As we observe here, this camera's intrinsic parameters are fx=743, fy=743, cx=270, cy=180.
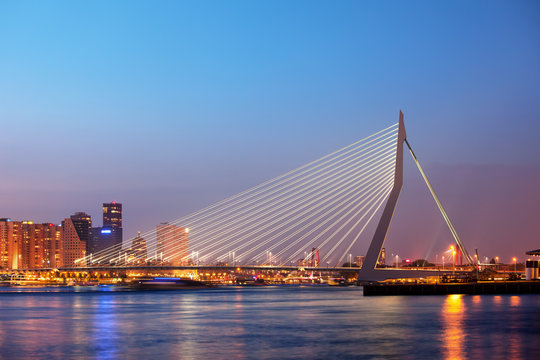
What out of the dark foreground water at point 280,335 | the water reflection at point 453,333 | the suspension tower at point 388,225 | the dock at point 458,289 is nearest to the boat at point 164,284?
the dock at point 458,289

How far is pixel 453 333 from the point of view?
29.0 metres

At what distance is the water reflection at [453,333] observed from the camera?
23219mm

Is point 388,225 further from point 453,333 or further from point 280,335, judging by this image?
point 280,335

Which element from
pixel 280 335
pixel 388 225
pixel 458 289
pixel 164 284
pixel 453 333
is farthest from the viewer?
pixel 164 284

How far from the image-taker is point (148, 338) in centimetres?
2823

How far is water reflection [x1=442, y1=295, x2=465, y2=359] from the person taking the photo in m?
23.2

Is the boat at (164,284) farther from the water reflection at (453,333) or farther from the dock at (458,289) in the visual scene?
the water reflection at (453,333)

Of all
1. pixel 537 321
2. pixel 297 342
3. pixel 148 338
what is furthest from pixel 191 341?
pixel 537 321

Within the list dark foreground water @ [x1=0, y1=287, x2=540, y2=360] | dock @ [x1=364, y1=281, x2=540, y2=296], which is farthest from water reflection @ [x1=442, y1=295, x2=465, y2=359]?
dock @ [x1=364, y1=281, x2=540, y2=296]

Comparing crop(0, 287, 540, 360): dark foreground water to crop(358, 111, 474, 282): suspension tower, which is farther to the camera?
crop(358, 111, 474, 282): suspension tower

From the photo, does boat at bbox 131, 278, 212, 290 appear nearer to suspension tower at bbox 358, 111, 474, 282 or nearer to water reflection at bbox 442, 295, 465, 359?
suspension tower at bbox 358, 111, 474, 282

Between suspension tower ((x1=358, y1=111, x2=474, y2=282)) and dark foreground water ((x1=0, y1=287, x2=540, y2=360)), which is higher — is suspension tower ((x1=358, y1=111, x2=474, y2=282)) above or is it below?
above

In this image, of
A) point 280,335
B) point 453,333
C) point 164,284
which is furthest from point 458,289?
point 164,284

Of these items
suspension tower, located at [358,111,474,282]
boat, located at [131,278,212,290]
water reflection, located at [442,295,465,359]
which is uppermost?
suspension tower, located at [358,111,474,282]
